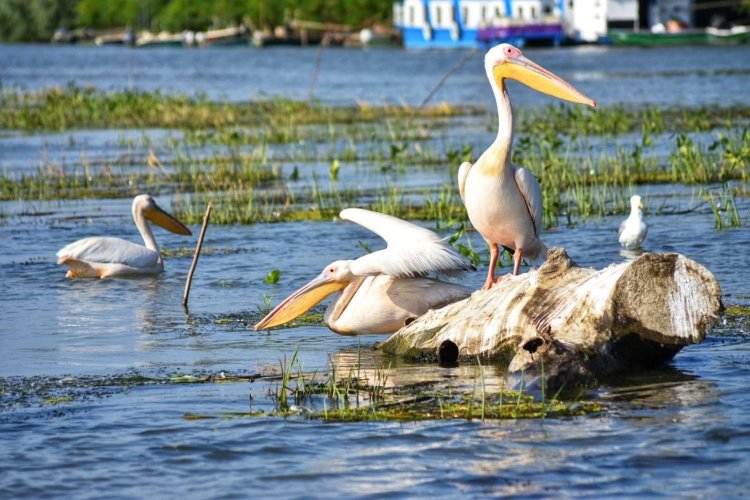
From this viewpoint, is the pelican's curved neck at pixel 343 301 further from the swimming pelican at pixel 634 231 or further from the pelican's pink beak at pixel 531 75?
the swimming pelican at pixel 634 231

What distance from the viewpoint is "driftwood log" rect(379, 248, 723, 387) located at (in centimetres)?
577

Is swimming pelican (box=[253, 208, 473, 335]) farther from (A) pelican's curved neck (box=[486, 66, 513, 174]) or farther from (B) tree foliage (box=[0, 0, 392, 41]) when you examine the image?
(B) tree foliage (box=[0, 0, 392, 41])

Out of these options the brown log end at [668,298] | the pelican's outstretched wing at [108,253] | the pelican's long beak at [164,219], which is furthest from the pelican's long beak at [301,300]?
the pelican's long beak at [164,219]

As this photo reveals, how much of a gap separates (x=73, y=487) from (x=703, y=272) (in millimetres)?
2828

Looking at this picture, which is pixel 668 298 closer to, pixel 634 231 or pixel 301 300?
pixel 301 300

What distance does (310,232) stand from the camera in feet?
37.9

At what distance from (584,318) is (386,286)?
1.33 m

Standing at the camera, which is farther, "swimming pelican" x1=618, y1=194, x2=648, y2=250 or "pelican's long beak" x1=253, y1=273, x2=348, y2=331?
"swimming pelican" x1=618, y1=194, x2=648, y2=250

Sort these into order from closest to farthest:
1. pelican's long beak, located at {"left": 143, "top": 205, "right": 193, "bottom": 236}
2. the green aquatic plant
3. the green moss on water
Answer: the green moss on water, the green aquatic plant, pelican's long beak, located at {"left": 143, "top": 205, "right": 193, "bottom": 236}

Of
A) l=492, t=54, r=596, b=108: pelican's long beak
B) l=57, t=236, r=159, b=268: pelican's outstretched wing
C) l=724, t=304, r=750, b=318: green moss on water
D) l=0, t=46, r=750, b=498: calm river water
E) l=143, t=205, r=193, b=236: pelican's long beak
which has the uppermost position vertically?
l=492, t=54, r=596, b=108: pelican's long beak

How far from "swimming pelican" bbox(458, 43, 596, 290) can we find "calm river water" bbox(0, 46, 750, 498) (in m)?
0.97

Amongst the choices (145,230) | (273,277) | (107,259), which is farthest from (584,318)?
(145,230)

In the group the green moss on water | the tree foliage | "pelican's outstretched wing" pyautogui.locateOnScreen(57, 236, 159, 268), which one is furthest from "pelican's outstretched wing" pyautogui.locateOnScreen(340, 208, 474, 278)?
the tree foliage

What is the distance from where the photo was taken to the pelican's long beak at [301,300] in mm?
7016
